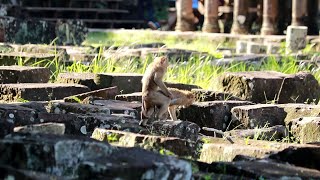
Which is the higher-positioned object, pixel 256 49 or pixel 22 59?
pixel 22 59

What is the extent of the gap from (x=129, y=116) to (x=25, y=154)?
284 cm

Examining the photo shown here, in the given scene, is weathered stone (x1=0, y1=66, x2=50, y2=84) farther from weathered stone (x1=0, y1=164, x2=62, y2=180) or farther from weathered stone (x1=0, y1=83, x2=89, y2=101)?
weathered stone (x1=0, y1=164, x2=62, y2=180)

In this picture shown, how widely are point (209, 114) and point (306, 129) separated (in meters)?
0.99

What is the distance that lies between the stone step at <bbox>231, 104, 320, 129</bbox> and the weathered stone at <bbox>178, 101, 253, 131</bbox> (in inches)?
5.1

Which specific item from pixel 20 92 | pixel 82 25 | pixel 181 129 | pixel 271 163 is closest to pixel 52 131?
pixel 271 163

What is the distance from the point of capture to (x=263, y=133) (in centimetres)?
812

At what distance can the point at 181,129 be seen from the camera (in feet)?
23.8

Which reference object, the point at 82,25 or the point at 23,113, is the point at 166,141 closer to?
the point at 23,113

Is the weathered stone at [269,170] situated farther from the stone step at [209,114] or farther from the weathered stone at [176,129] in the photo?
the stone step at [209,114]

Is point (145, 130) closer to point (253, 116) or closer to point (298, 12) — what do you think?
point (253, 116)

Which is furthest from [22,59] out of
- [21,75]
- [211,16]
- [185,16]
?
[185,16]

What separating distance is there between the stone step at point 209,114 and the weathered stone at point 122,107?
0.58 metres

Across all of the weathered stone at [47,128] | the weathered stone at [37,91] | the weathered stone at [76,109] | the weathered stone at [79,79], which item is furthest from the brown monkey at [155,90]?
the weathered stone at [79,79]

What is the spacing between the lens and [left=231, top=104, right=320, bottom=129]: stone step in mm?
8727
